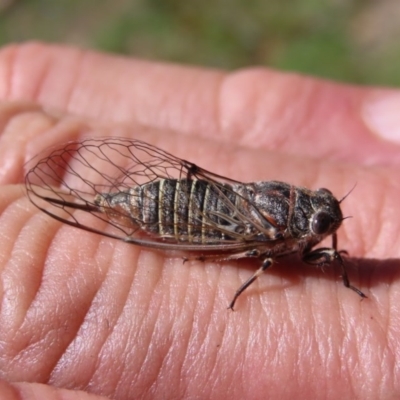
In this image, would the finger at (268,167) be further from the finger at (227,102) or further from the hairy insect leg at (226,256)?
the hairy insect leg at (226,256)

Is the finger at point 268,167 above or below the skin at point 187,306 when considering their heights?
above

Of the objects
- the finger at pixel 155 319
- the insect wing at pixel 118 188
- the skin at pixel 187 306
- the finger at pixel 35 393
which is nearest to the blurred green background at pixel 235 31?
the skin at pixel 187 306

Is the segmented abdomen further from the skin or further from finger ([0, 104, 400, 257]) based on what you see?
finger ([0, 104, 400, 257])

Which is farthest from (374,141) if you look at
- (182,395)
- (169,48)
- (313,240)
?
(169,48)

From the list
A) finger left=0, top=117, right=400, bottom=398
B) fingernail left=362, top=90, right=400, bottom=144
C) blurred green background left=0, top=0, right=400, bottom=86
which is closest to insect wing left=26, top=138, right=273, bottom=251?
finger left=0, top=117, right=400, bottom=398

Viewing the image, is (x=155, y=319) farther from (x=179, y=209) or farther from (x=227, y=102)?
(x=227, y=102)

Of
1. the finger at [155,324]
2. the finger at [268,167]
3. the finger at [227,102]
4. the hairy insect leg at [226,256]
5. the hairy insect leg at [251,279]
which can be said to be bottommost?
the finger at [155,324]

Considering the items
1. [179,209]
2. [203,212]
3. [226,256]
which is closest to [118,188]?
[179,209]

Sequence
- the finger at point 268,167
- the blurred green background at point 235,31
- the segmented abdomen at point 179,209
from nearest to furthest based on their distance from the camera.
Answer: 1. the segmented abdomen at point 179,209
2. the finger at point 268,167
3. the blurred green background at point 235,31

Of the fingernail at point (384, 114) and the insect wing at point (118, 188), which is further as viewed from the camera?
the fingernail at point (384, 114)

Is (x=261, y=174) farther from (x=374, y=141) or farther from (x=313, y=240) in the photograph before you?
(x=374, y=141)
